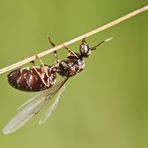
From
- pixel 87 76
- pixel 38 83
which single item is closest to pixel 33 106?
pixel 38 83

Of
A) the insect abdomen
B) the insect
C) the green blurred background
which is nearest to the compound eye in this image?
the insect

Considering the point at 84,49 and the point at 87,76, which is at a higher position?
the point at 84,49

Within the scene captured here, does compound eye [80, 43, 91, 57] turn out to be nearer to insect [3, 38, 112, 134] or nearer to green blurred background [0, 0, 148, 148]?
insect [3, 38, 112, 134]

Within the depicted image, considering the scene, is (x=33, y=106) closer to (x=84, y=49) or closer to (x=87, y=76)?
(x=84, y=49)

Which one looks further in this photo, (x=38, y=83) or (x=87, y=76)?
(x=87, y=76)

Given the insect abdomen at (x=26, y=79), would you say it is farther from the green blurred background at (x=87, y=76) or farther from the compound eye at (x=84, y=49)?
the green blurred background at (x=87, y=76)

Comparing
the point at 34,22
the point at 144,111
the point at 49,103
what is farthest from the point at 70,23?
the point at 49,103
